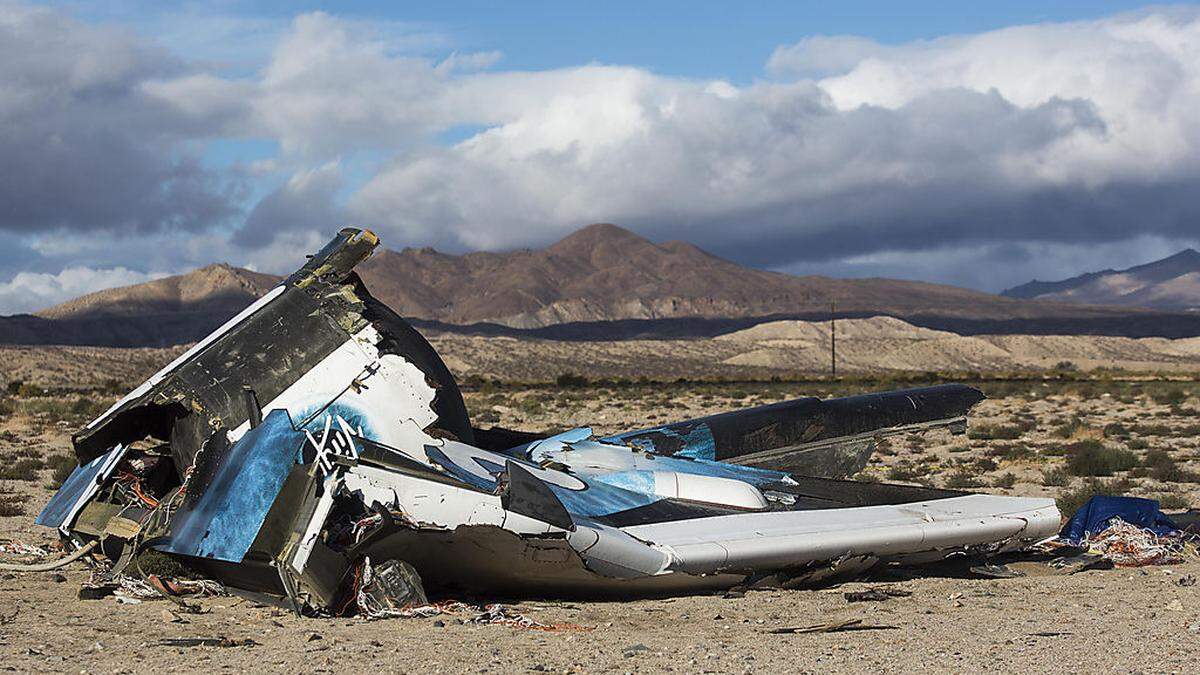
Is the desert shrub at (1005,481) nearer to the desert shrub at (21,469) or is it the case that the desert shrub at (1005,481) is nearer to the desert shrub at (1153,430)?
the desert shrub at (1153,430)

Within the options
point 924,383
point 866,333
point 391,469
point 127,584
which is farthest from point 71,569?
point 866,333

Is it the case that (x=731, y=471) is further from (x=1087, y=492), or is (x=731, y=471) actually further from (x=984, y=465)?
(x=984, y=465)

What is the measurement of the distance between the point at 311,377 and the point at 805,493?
4.90m

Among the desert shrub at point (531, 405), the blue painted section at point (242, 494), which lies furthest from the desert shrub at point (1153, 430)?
the blue painted section at point (242, 494)

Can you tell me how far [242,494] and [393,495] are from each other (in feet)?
3.77

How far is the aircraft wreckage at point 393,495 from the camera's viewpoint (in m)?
8.96

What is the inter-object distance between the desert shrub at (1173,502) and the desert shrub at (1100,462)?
3516mm

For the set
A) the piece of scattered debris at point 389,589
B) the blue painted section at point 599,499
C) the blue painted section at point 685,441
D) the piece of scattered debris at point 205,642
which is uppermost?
the blue painted section at point 685,441

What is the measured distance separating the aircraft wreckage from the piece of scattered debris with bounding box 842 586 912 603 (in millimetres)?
261

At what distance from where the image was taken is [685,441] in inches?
532

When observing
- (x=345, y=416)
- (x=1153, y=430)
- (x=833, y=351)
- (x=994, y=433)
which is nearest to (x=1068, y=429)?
(x=1153, y=430)

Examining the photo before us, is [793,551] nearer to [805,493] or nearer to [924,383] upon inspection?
[805,493]

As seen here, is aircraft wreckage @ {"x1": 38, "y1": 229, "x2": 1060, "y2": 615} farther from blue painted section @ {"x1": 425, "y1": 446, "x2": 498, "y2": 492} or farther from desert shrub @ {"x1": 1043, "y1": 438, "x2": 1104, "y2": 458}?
desert shrub @ {"x1": 1043, "y1": 438, "x2": 1104, "y2": 458}

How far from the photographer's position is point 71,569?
11.8 metres
